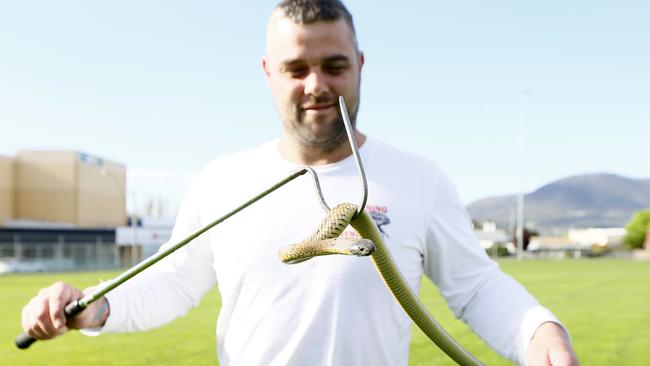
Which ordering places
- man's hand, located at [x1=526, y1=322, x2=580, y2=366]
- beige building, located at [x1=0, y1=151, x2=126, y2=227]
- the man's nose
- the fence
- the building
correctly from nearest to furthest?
man's hand, located at [x1=526, y1=322, x2=580, y2=366] → the man's nose → the fence → the building → beige building, located at [x1=0, y1=151, x2=126, y2=227]

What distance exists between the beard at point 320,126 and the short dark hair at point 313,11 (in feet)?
0.83

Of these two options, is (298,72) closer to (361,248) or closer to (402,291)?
(402,291)

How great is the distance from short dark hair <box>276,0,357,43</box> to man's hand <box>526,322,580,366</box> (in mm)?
1128

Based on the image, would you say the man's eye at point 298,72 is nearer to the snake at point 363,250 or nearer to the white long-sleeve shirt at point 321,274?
the white long-sleeve shirt at point 321,274

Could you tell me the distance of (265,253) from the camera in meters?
2.35

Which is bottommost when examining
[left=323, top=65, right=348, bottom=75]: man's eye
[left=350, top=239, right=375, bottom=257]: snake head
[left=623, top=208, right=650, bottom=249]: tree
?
[left=623, top=208, right=650, bottom=249]: tree

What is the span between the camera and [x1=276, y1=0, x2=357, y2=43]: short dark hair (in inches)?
87.8

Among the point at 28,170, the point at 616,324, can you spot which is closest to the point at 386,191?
the point at 616,324

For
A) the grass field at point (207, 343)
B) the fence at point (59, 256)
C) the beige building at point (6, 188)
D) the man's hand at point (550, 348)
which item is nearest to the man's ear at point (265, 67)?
the man's hand at point (550, 348)

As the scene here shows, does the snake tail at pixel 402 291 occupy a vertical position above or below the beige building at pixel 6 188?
above

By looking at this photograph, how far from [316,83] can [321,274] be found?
0.62 metres

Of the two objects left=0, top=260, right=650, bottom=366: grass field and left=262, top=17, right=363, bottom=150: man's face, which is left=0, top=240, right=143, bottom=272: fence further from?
left=262, top=17, right=363, bottom=150: man's face

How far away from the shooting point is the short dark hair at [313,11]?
7.32 ft

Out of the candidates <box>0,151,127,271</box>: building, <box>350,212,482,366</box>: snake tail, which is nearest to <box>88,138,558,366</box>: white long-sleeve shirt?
<box>350,212,482,366</box>: snake tail
